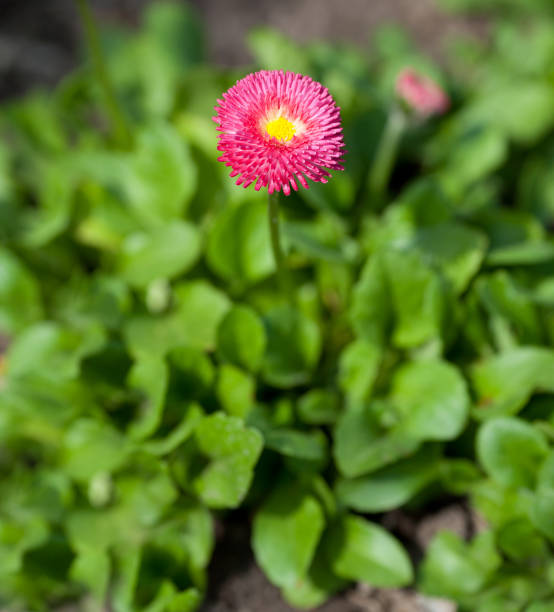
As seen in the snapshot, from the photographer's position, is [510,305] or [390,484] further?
[510,305]

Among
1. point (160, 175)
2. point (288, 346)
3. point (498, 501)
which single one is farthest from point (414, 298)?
point (160, 175)

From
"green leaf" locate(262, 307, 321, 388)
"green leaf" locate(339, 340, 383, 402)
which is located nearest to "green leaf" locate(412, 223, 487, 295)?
"green leaf" locate(339, 340, 383, 402)

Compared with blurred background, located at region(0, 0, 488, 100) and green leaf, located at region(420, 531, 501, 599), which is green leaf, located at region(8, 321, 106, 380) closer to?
green leaf, located at region(420, 531, 501, 599)

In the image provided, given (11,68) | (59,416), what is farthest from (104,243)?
(11,68)

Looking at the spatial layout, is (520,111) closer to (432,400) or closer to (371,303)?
(371,303)

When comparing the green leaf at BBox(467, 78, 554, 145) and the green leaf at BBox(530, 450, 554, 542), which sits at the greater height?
the green leaf at BBox(467, 78, 554, 145)

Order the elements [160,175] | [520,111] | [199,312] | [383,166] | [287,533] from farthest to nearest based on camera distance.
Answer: [520,111] < [383,166] < [160,175] < [199,312] < [287,533]
